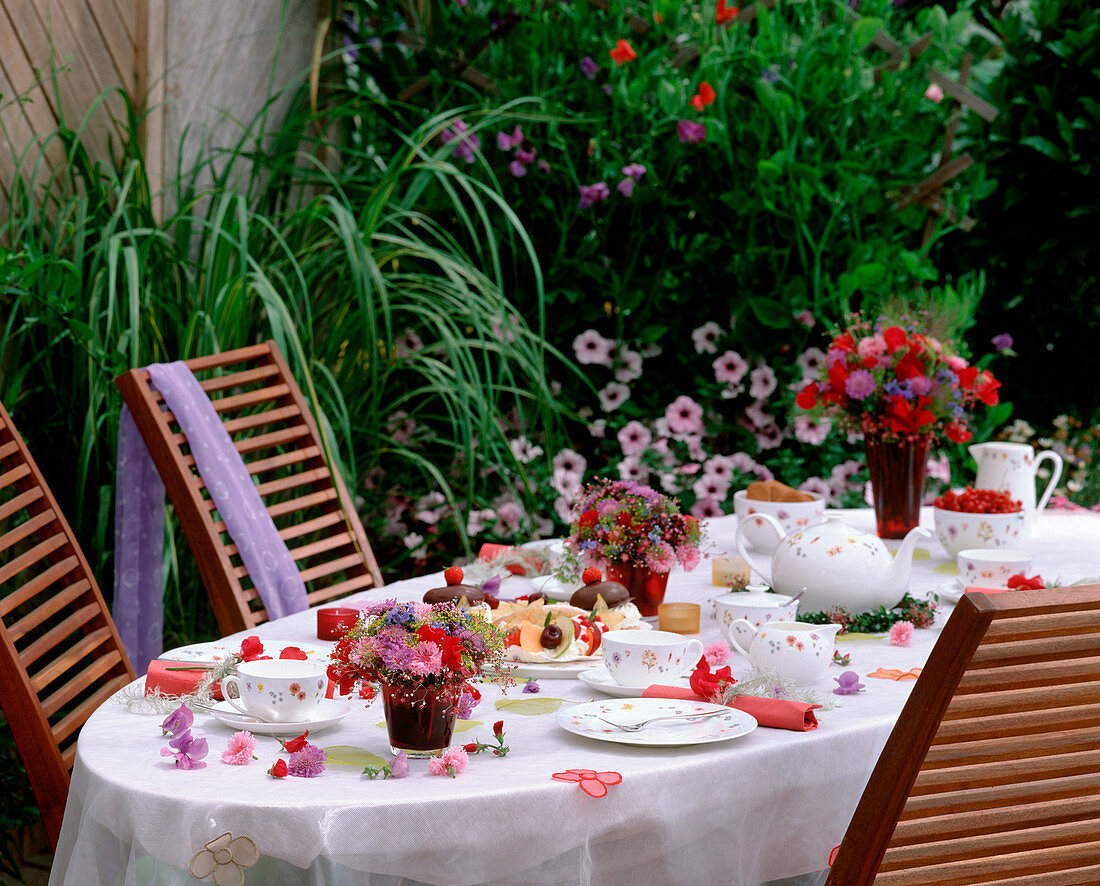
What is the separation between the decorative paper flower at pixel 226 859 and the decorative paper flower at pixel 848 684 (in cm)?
77

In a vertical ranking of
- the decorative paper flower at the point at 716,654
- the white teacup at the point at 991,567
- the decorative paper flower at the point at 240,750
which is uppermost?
the decorative paper flower at the point at 240,750

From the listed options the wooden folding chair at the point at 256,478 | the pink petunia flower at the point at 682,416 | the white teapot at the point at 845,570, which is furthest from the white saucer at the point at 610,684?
the pink petunia flower at the point at 682,416

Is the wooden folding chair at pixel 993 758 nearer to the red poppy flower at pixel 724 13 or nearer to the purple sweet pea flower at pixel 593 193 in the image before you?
the purple sweet pea flower at pixel 593 193

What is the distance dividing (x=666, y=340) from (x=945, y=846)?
2957mm

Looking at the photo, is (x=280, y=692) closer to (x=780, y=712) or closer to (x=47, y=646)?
(x=780, y=712)

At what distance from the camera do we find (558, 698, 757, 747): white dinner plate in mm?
1349

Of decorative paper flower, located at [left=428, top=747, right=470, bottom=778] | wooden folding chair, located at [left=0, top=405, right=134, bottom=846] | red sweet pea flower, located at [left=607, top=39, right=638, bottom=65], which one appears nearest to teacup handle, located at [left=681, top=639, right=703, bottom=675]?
decorative paper flower, located at [left=428, top=747, right=470, bottom=778]

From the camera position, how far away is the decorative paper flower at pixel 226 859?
115 centimetres

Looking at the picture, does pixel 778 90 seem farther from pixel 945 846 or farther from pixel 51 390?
pixel 945 846

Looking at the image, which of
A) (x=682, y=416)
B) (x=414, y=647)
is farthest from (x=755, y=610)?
(x=682, y=416)

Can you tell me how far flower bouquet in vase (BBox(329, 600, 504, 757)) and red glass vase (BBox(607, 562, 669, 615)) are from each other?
65 centimetres

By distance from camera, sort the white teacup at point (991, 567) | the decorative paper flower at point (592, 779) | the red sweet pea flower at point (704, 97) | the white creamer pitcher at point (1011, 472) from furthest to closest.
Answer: the red sweet pea flower at point (704, 97)
the white creamer pitcher at point (1011, 472)
the white teacup at point (991, 567)
the decorative paper flower at point (592, 779)

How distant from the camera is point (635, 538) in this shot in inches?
76.5

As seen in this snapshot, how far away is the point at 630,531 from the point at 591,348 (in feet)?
6.90
